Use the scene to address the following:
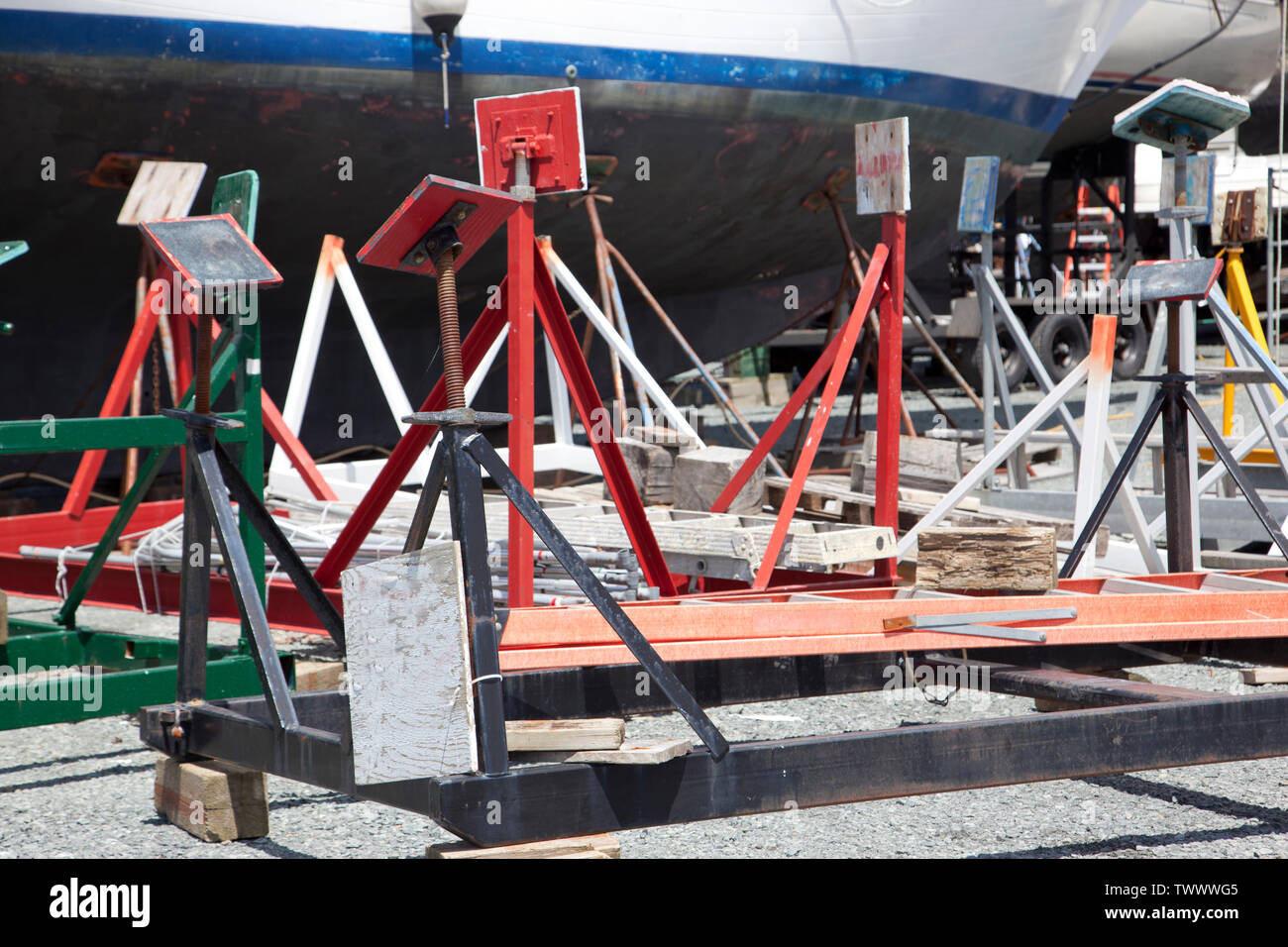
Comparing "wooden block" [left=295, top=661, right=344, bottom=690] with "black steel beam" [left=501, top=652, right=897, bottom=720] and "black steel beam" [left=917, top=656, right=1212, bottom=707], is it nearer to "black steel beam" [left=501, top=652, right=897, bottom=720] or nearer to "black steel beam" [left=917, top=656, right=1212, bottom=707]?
"black steel beam" [left=501, top=652, right=897, bottom=720]

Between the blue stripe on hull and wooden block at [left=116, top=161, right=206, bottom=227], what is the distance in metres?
1.47

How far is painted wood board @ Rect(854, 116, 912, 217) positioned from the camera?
466 cm

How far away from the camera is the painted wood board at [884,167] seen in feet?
15.3

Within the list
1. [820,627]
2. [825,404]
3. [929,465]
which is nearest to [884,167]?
[825,404]

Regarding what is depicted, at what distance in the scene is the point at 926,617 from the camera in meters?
3.38

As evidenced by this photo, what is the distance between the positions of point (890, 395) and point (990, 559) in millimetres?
849

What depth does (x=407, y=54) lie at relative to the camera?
7992mm

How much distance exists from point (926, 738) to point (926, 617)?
578 mm

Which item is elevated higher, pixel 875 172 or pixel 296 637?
pixel 875 172

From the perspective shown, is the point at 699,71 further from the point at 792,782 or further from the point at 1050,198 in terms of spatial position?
the point at 1050,198

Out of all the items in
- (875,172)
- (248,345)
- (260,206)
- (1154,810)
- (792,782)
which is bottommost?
(1154,810)

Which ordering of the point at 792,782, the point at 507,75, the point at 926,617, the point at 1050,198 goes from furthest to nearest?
the point at 1050,198
the point at 507,75
the point at 926,617
the point at 792,782

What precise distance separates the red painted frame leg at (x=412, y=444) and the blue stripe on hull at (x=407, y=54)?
4.36 meters

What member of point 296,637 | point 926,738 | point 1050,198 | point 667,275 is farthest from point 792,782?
point 1050,198
